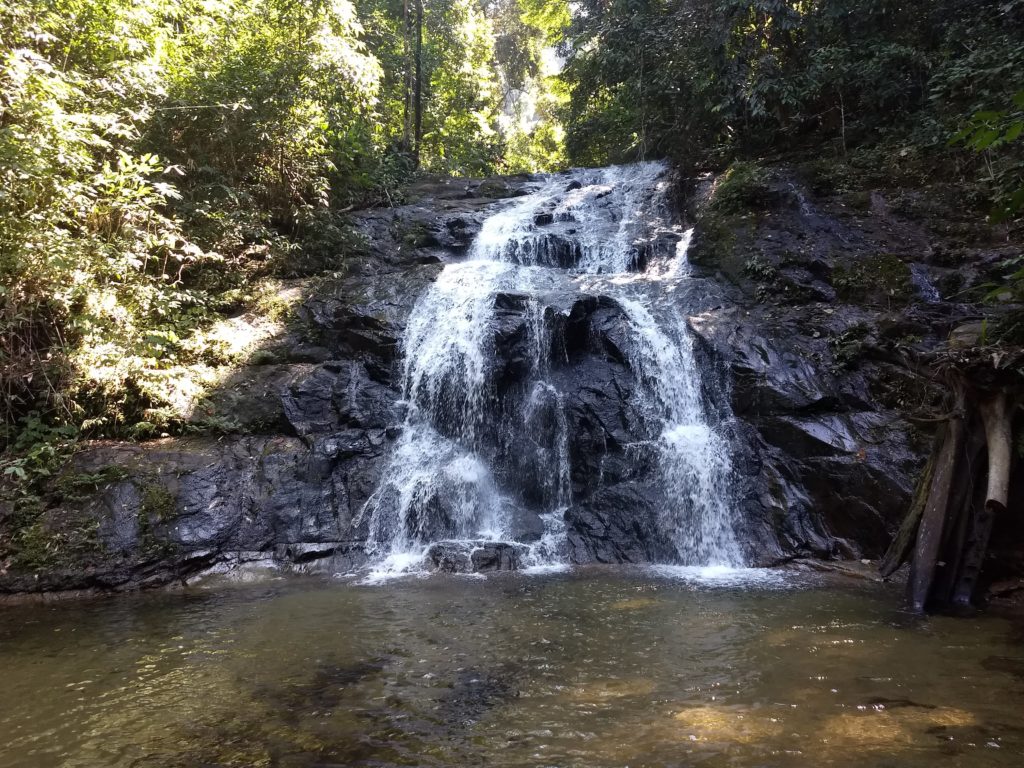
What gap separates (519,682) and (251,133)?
12.0 m

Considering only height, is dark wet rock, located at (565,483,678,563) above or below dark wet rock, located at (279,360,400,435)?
below

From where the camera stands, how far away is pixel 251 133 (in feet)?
40.1

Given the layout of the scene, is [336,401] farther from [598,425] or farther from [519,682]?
[519,682]

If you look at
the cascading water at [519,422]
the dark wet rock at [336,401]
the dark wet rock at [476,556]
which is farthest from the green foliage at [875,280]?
the dark wet rock at [336,401]

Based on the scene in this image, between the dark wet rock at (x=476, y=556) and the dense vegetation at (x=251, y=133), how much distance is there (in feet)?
15.1

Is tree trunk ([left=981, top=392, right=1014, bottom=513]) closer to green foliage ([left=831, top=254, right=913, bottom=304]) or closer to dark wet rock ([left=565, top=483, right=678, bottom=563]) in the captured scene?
dark wet rock ([left=565, top=483, right=678, bottom=563])

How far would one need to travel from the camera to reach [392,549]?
8328mm

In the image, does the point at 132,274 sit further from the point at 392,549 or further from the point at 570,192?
the point at 570,192

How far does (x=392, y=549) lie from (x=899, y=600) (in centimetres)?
593

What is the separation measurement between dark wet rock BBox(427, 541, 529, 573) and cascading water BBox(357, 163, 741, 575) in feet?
0.18

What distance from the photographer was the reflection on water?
129 inches

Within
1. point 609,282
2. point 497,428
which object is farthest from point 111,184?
point 609,282

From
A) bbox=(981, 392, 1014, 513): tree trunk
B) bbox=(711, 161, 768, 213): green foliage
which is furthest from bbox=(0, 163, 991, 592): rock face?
bbox=(981, 392, 1014, 513): tree trunk

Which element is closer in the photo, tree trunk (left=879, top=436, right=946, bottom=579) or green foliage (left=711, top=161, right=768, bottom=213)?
tree trunk (left=879, top=436, right=946, bottom=579)
